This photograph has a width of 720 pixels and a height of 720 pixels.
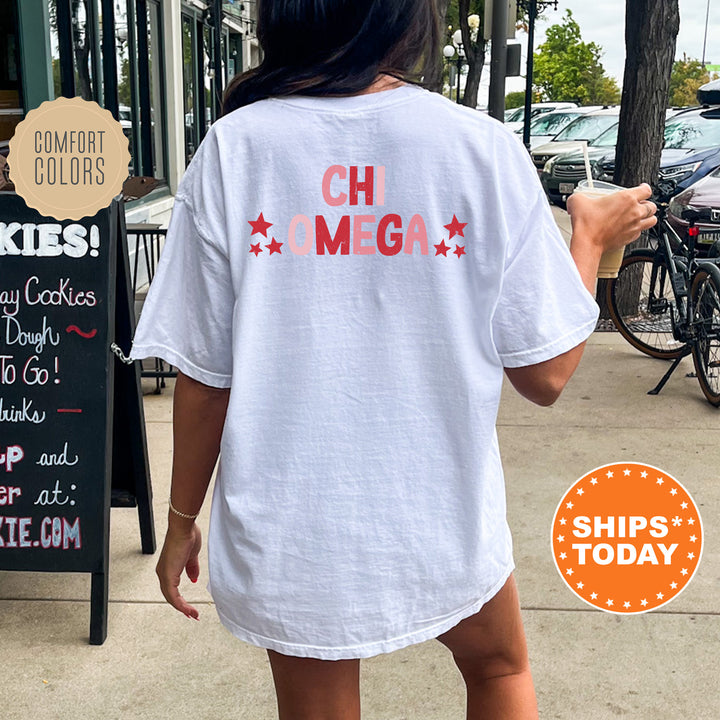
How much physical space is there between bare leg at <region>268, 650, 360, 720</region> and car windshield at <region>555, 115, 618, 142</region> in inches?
806

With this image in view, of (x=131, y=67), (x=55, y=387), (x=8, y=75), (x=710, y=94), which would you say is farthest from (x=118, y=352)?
(x=710, y=94)

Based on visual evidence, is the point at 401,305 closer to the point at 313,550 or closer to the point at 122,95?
the point at 313,550

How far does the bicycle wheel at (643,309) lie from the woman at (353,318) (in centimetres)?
538

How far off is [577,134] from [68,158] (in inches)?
778

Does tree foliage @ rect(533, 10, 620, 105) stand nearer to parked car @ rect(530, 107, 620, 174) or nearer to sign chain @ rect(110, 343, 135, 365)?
parked car @ rect(530, 107, 620, 174)

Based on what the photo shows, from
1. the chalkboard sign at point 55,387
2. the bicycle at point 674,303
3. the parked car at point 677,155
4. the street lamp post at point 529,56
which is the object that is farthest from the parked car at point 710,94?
the chalkboard sign at point 55,387

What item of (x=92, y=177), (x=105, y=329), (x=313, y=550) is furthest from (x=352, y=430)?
(x=92, y=177)

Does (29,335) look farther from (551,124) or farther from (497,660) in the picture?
(551,124)

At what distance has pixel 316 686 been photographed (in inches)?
62.3

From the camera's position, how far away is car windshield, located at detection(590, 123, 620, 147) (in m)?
19.2

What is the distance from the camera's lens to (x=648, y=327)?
7.05m

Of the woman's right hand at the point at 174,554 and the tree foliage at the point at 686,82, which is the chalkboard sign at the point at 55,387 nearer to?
the woman's right hand at the point at 174,554

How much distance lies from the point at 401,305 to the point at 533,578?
248 centimetres

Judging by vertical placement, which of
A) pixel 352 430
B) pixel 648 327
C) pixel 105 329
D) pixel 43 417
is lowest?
pixel 648 327
